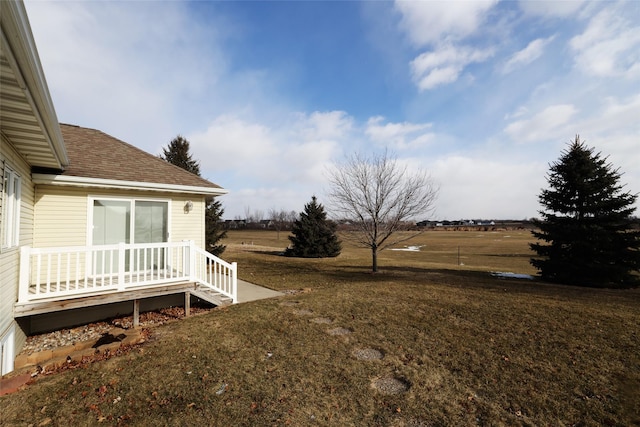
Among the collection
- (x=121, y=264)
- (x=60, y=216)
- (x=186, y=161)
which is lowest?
(x=121, y=264)

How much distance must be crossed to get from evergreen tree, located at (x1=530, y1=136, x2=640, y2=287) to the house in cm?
1442

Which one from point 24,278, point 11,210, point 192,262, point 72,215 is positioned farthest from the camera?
point 192,262

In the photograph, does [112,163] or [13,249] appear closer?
[13,249]

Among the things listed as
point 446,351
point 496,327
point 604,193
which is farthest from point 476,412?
point 604,193

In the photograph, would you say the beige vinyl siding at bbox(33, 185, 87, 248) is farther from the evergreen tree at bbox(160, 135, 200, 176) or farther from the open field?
the evergreen tree at bbox(160, 135, 200, 176)

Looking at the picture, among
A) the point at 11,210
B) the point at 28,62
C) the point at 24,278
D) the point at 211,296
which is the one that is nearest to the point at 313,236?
the point at 211,296

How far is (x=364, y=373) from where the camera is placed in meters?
3.98

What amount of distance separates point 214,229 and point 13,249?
43.7ft

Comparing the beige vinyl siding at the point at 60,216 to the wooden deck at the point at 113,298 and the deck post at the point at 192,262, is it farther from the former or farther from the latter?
the deck post at the point at 192,262

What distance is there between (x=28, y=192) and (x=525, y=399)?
9152mm

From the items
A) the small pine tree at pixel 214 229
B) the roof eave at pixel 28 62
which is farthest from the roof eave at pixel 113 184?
the small pine tree at pixel 214 229

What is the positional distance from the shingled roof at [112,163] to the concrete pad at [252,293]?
3310 mm

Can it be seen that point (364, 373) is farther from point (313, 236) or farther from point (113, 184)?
point (313, 236)

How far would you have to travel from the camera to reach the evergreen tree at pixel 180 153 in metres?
19.8
